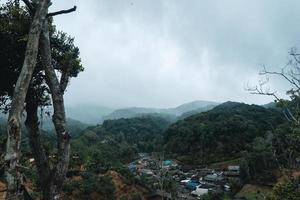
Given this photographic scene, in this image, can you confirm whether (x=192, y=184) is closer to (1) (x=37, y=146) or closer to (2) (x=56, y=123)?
(1) (x=37, y=146)

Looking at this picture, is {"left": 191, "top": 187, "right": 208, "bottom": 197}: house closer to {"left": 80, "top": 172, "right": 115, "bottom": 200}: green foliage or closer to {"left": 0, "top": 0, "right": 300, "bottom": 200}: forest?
{"left": 0, "top": 0, "right": 300, "bottom": 200}: forest

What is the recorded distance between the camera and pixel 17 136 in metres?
4.30

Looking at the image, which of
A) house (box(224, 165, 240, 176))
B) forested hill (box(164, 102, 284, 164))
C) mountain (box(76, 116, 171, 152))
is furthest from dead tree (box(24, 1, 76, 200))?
mountain (box(76, 116, 171, 152))

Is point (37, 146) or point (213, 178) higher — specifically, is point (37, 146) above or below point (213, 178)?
above

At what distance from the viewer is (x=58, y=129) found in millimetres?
5188

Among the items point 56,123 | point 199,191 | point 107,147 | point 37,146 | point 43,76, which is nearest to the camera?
point 56,123

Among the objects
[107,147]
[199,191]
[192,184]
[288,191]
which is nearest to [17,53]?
[288,191]

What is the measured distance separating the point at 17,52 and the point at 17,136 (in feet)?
10.0

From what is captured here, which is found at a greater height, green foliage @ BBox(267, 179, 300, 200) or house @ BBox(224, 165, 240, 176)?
green foliage @ BBox(267, 179, 300, 200)

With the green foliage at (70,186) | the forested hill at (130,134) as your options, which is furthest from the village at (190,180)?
the forested hill at (130,134)

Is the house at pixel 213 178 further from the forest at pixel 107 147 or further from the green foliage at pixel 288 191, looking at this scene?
the green foliage at pixel 288 191

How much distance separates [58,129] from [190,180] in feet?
161

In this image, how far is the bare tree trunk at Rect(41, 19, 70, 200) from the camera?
5.05 m

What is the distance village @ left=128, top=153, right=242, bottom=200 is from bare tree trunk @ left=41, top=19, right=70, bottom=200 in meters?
30.6
